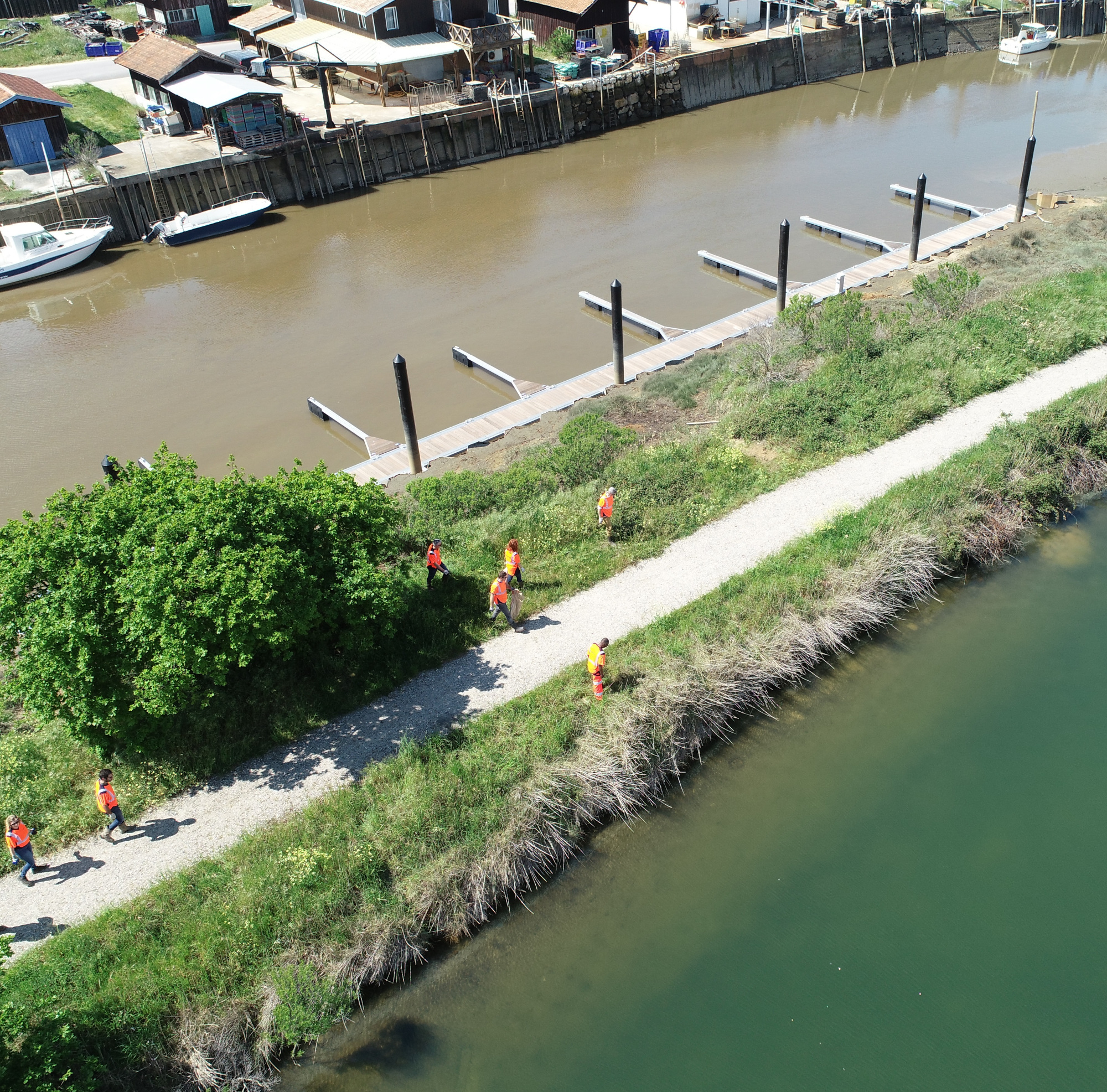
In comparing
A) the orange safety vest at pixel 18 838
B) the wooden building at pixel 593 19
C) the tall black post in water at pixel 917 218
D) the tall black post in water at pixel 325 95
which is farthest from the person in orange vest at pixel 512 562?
the wooden building at pixel 593 19

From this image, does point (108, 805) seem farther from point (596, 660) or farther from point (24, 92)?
point (24, 92)

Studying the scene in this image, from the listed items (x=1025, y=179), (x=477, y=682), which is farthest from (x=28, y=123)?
(x=1025, y=179)

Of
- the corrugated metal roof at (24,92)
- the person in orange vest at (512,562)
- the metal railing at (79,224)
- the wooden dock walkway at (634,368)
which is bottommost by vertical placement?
the wooden dock walkway at (634,368)

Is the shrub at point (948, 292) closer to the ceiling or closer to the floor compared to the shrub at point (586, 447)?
closer to the ceiling

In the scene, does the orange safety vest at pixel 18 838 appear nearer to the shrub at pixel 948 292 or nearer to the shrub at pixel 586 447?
the shrub at pixel 586 447

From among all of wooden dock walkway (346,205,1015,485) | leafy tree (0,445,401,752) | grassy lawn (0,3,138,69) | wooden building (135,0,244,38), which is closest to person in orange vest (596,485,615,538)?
leafy tree (0,445,401,752)

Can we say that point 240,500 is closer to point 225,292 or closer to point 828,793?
point 828,793

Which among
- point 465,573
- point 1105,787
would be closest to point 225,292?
point 465,573
